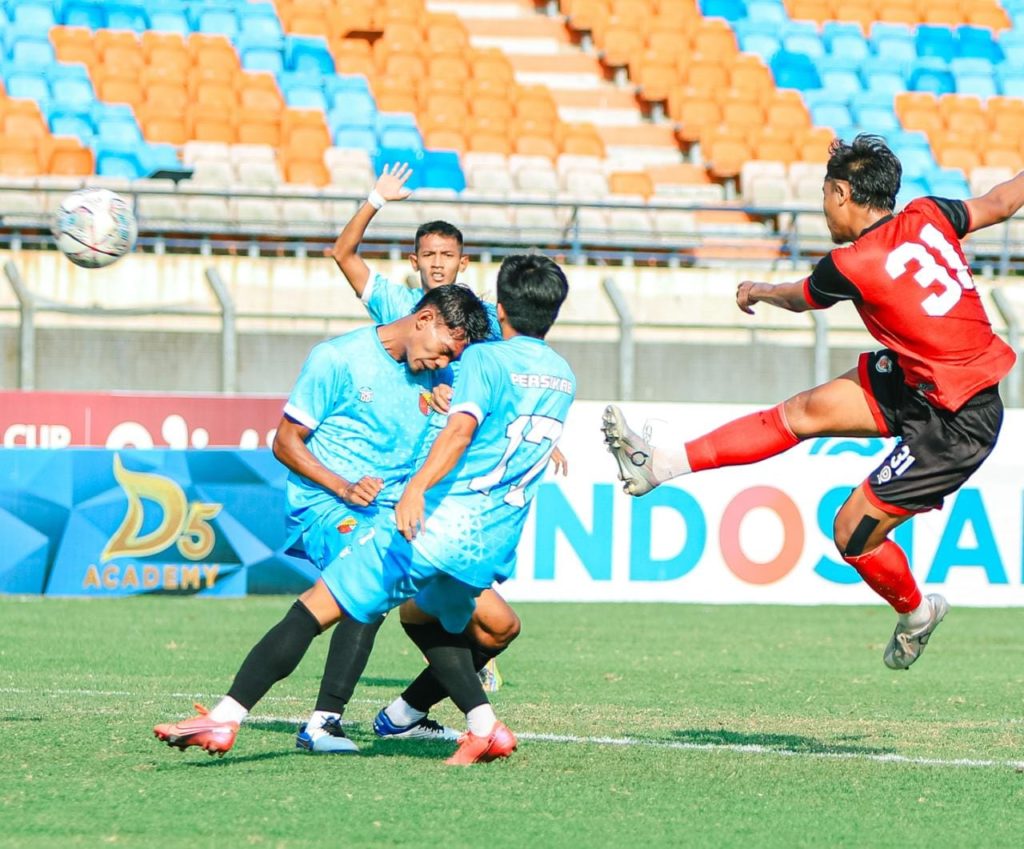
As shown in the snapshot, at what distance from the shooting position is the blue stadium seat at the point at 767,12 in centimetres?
2577

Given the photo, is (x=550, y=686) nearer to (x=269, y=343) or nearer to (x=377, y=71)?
(x=269, y=343)

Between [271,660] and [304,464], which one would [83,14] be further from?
[271,660]

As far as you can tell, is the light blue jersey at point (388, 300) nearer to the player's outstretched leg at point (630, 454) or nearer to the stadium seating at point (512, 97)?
the player's outstretched leg at point (630, 454)

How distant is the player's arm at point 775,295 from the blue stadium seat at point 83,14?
17.5m

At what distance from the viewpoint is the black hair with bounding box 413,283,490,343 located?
6066 millimetres

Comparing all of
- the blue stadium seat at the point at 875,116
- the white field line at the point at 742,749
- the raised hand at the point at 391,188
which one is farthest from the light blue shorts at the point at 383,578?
the blue stadium seat at the point at 875,116

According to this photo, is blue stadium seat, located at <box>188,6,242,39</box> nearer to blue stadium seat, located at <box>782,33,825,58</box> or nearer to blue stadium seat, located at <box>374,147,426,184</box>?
blue stadium seat, located at <box>374,147,426,184</box>

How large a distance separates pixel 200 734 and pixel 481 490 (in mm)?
1282

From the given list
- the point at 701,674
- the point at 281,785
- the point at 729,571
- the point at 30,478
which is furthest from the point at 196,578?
the point at 281,785

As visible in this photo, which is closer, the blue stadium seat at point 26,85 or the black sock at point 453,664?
the black sock at point 453,664

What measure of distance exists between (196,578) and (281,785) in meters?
8.31

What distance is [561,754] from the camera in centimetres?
636

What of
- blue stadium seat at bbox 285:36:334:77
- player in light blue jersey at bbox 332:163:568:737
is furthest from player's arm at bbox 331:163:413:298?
blue stadium seat at bbox 285:36:334:77

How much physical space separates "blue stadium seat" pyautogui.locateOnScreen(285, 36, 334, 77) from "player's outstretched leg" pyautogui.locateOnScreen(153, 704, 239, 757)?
1754 cm
